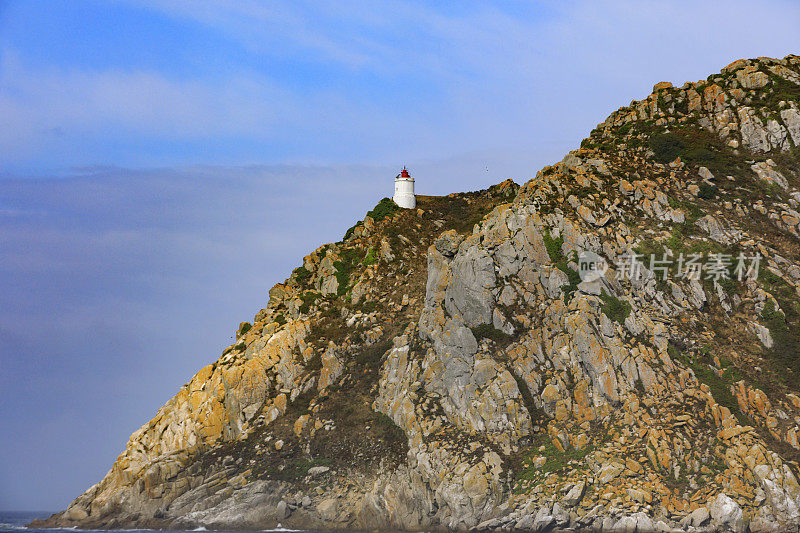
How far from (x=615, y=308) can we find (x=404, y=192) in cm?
3879

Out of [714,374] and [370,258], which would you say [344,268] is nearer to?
[370,258]

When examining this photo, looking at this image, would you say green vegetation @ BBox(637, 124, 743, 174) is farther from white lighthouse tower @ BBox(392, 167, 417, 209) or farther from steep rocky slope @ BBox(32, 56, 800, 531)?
white lighthouse tower @ BBox(392, 167, 417, 209)

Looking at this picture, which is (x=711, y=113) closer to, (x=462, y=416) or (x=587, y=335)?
(x=587, y=335)

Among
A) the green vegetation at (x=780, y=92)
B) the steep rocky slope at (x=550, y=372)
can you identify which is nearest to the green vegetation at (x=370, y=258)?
the steep rocky slope at (x=550, y=372)

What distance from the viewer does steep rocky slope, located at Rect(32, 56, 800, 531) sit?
70.0 m

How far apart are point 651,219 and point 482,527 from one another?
3505 centimetres

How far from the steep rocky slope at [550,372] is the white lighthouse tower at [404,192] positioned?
1170cm

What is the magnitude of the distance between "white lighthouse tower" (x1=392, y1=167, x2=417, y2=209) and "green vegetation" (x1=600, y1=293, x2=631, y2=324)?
1434 inches

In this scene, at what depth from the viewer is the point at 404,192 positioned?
10969 cm

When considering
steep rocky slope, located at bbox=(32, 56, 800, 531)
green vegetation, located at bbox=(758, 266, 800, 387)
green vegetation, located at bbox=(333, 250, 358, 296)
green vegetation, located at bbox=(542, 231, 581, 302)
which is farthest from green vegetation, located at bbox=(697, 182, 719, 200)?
green vegetation, located at bbox=(333, 250, 358, 296)

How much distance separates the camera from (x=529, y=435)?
246ft

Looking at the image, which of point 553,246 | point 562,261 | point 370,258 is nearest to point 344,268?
point 370,258

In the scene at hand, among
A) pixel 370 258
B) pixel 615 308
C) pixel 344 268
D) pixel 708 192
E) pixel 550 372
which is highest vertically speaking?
pixel 370 258

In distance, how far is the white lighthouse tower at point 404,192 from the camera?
109375 mm
